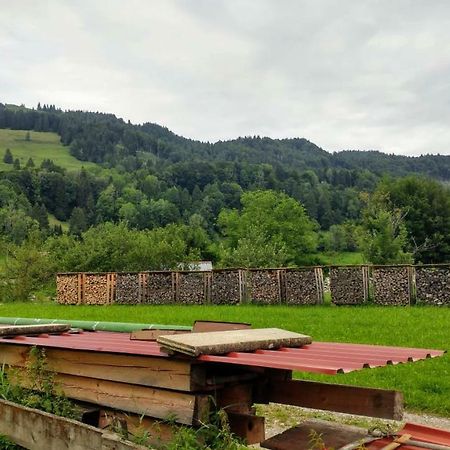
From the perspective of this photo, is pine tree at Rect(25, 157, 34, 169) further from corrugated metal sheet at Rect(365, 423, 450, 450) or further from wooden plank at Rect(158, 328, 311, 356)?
corrugated metal sheet at Rect(365, 423, 450, 450)

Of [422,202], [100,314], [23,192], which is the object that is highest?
[23,192]

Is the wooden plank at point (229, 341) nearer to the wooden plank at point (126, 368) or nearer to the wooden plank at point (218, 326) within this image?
the wooden plank at point (126, 368)

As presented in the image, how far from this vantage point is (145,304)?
30.0m

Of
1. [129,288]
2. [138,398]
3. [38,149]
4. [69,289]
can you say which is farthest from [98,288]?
[38,149]

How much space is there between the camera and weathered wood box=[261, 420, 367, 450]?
4117 mm

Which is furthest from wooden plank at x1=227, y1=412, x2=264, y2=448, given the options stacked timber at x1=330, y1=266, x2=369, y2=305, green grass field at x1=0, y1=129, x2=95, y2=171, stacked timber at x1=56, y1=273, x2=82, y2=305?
green grass field at x1=0, y1=129, x2=95, y2=171

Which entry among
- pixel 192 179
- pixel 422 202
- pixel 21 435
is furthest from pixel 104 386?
pixel 192 179

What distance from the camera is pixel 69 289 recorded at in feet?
109

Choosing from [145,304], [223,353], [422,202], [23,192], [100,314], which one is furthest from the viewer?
[23,192]

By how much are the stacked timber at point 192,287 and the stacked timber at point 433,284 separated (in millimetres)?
→ 10010

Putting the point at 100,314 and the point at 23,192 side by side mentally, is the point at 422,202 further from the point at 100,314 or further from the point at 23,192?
the point at 23,192

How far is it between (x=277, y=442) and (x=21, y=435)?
2342mm

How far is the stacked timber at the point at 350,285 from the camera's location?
83.9 feet

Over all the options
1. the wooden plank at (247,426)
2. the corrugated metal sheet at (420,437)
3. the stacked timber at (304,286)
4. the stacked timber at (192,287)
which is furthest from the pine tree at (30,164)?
the corrugated metal sheet at (420,437)
